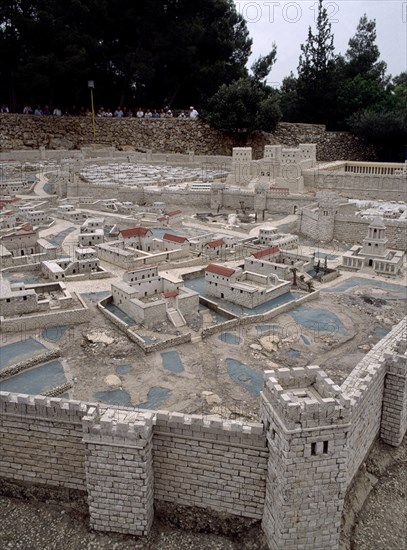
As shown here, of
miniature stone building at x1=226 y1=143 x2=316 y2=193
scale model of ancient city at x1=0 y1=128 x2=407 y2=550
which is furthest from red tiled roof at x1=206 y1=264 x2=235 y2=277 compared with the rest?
miniature stone building at x1=226 y1=143 x2=316 y2=193

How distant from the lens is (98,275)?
97.0 ft

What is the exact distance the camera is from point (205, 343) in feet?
73.0

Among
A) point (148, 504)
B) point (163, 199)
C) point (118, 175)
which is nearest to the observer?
point (148, 504)

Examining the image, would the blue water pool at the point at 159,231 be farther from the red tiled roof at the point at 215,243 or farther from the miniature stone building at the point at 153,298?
the miniature stone building at the point at 153,298

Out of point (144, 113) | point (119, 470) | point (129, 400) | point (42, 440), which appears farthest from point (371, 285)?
point (144, 113)

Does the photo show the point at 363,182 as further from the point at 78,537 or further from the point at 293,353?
the point at 78,537

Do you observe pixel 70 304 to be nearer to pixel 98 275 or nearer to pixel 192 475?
pixel 98 275

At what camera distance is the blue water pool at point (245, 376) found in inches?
732

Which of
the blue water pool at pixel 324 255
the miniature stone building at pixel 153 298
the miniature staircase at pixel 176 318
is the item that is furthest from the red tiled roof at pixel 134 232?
the blue water pool at pixel 324 255

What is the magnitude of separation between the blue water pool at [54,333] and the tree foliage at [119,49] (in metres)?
47.9

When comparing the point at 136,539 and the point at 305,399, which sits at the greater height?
the point at 305,399

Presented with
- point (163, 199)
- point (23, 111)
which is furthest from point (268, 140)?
point (23, 111)

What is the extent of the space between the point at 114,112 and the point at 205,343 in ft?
193

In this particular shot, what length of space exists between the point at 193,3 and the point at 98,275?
5281 centimetres
